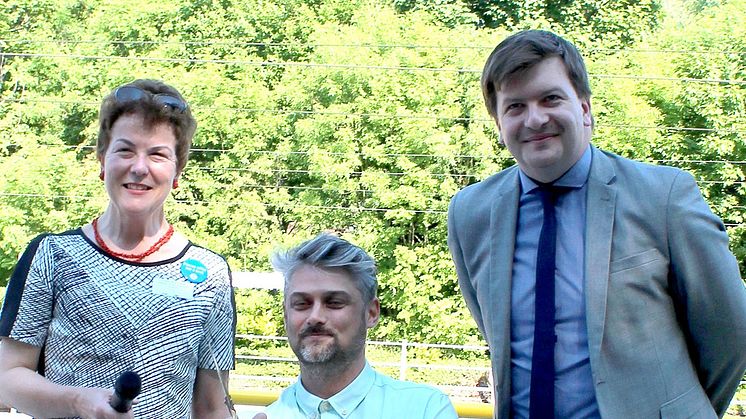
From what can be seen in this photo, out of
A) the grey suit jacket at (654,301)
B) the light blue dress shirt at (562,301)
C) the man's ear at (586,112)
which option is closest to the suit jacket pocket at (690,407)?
the grey suit jacket at (654,301)

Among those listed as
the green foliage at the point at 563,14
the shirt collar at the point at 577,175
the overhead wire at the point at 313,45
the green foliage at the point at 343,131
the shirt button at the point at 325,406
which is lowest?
the shirt button at the point at 325,406

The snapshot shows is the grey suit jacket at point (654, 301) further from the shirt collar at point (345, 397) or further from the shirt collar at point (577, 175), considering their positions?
the shirt collar at point (345, 397)

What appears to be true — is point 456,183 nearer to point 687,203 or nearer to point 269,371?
point 269,371

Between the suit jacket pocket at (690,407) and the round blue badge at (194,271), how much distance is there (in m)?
1.19

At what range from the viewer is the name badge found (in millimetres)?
2285

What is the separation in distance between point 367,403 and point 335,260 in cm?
38

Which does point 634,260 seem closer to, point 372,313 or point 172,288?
point 372,313

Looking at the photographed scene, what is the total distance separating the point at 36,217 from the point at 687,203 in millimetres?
19022

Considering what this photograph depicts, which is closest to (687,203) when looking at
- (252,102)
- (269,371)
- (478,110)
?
(269,371)

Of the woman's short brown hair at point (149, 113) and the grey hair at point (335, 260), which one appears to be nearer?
the woman's short brown hair at point (149, 113)

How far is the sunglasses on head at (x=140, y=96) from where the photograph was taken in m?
2.33

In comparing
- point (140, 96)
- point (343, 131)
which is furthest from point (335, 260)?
point (343, 131)

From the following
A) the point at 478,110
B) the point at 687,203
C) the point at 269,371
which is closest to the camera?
the point at 687,203

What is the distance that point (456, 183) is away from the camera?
2056 centimetres
